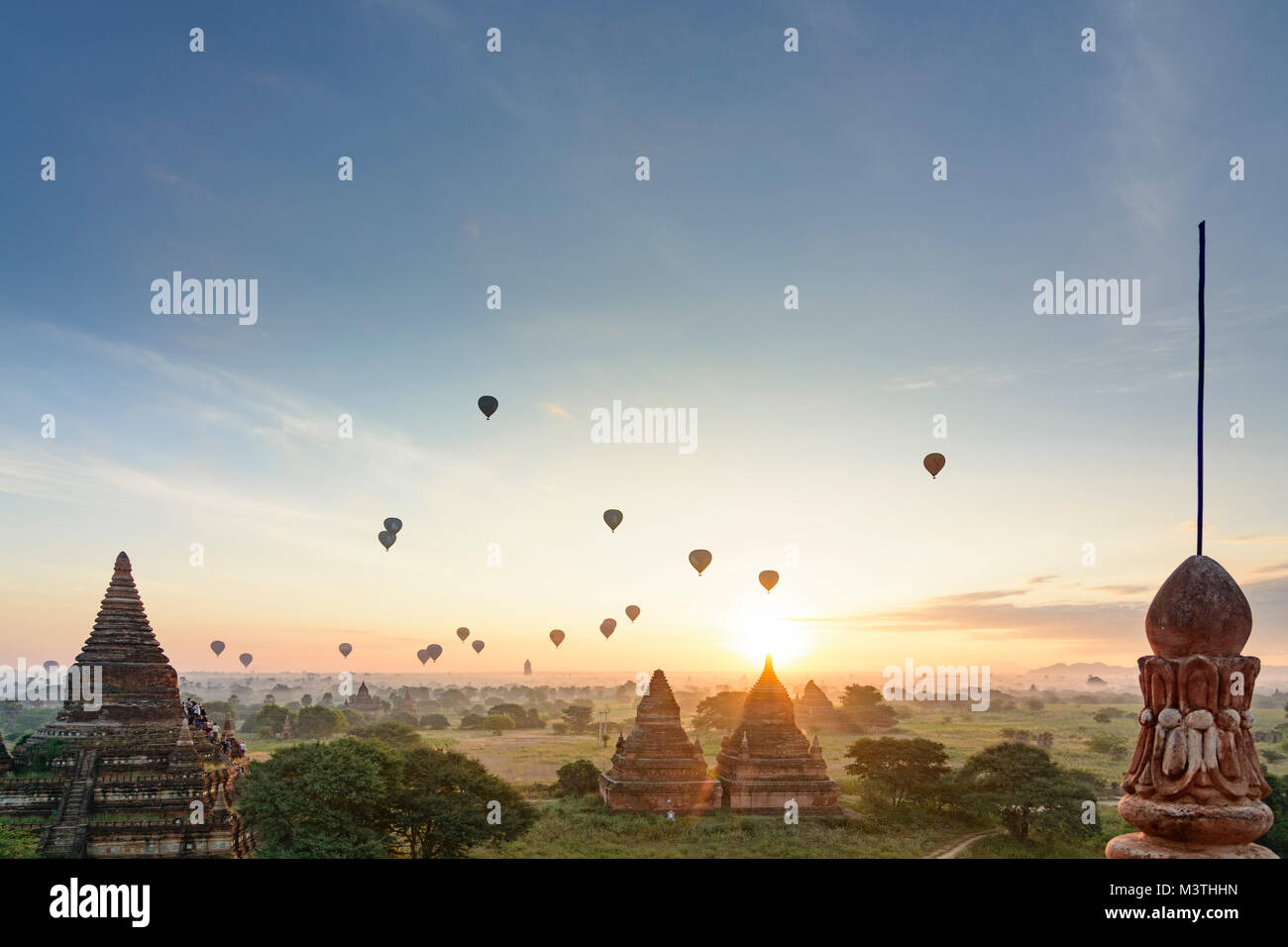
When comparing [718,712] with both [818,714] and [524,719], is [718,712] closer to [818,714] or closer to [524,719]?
[818,714]

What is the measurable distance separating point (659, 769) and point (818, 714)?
7167cm

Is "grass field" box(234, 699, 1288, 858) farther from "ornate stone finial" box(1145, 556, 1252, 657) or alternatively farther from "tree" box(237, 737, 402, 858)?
"ornate stone finial" box(1145, 556, 1252, 657)

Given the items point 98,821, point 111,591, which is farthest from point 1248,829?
point 111,591

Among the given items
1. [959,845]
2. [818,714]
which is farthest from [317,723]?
[959,845]

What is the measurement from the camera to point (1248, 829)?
714cm

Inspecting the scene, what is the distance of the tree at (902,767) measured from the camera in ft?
162

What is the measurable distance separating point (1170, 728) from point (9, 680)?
4130 cm

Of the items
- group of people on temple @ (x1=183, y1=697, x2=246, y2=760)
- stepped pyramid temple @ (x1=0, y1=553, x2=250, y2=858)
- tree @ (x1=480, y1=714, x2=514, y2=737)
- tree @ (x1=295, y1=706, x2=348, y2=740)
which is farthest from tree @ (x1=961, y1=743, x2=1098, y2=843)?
tree @ (x1=480, y1=714, x2=514, y2=737)

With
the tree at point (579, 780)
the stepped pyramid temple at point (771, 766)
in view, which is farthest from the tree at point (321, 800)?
the tree at point (579, 780)

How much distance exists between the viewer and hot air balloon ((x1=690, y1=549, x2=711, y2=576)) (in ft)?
158

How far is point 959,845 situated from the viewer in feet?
140

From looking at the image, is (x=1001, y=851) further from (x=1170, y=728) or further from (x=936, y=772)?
(x=1170, y=728)

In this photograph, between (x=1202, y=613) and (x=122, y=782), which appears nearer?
(x=1202, y=613)
